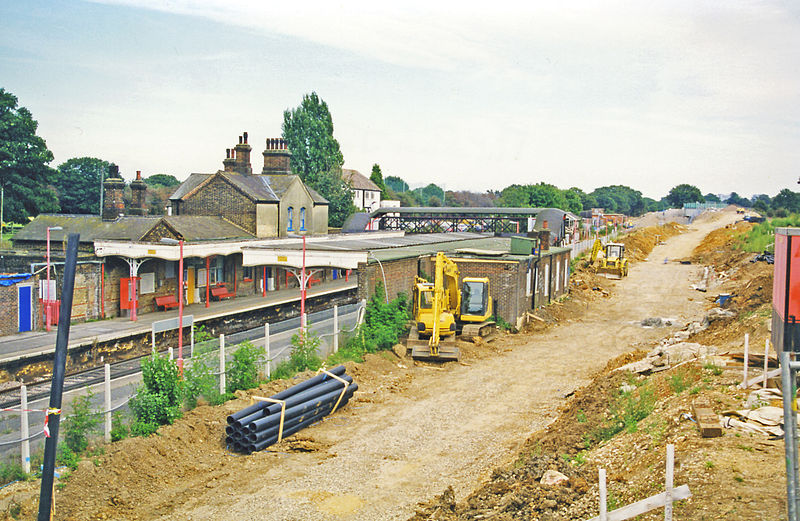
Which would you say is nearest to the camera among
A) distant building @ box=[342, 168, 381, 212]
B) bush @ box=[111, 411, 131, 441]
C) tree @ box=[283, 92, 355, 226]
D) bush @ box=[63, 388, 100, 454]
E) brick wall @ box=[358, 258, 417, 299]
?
bush @ box=[63, 388, 100, 454]

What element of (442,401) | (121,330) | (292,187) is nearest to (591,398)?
(442,401)

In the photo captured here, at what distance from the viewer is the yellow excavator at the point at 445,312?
76.3ft

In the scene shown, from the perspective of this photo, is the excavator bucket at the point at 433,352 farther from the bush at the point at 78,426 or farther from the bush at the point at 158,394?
the bush at the point at 78,426

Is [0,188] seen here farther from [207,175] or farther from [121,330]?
[121,330]

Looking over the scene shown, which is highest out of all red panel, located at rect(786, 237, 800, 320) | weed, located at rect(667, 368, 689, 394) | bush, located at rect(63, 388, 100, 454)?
red panel, located at rect(786, 237, 800, 320)

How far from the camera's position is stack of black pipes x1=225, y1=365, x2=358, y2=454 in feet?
46.1

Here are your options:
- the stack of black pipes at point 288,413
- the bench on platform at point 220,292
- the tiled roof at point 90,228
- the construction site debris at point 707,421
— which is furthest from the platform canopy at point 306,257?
the construction site debris at point 707,421

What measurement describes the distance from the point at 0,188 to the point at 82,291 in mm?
27425

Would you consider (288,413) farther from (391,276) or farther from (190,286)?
(190,286)

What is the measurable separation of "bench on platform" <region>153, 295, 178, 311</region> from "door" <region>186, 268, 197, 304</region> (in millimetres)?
1177

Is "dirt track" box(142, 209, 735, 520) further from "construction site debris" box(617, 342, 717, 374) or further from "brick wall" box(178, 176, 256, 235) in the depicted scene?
"brick wall" box(178, 176, 256, 235)

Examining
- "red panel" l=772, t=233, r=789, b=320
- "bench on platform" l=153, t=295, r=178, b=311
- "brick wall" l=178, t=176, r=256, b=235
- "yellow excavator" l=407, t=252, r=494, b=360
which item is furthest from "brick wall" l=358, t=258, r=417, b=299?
"red panel" l=772, t=233, r=789, b=320

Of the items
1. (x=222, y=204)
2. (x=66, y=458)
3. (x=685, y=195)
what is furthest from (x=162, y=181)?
(x=685, y=195)

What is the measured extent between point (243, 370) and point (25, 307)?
536 inches
